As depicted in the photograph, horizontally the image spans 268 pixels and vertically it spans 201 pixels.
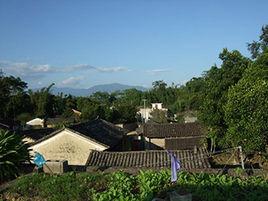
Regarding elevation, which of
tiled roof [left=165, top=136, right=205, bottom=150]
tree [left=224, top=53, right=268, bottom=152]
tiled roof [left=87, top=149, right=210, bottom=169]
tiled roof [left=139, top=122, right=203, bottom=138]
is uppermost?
tree [left=224, top=53, right=268, bottom=152]

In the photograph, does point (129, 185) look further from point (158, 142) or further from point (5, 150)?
point (158, 142)

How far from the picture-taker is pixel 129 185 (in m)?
10.7

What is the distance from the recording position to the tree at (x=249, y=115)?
64.2 ft

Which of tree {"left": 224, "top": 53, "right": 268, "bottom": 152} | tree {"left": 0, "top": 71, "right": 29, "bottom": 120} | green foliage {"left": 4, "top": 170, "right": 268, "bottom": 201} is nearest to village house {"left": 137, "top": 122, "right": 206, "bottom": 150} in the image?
tree {"left": 224, "top": 53, "right": 268, "bottom": 152}

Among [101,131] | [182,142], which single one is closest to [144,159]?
[101,131]

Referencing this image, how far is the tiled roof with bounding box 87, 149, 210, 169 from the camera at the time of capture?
19812 millimetres

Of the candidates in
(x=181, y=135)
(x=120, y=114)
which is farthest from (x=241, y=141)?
(x=120, y=114)

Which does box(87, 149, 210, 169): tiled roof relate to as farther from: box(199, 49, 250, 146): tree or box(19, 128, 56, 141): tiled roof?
box(19, 128, 56, 141): tiled roof

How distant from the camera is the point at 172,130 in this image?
1503 inches

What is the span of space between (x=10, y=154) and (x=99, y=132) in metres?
14.8

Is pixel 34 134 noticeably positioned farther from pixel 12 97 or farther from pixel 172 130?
pixel 12 97

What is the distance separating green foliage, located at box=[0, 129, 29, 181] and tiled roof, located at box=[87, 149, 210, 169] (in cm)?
632

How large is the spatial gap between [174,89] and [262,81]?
81431 mm

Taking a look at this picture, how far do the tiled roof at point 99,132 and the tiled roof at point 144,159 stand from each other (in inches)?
143
